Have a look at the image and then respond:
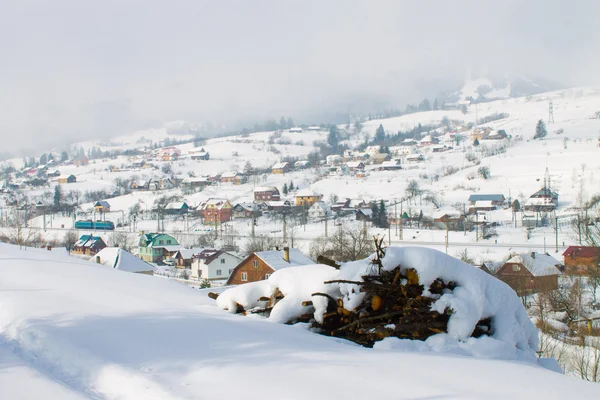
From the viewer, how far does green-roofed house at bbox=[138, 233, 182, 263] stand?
46.2m

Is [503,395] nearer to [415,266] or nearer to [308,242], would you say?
[415,266]

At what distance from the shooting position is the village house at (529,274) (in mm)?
29484

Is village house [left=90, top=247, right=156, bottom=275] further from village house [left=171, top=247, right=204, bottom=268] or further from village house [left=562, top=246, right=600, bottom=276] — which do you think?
village house [left=562, top=246, right=600, bottom=276]

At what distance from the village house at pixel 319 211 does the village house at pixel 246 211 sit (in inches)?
251

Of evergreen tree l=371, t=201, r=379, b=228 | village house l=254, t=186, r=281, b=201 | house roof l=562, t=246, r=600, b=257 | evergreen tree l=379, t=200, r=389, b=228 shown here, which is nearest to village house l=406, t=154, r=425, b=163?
village house l=254, t=186, r=281, b=201

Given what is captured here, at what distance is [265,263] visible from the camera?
27.8 meters

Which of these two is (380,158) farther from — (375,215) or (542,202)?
(375,215)

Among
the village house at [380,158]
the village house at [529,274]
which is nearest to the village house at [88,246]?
the village house at [529,274]

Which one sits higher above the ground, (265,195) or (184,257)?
(265,195)

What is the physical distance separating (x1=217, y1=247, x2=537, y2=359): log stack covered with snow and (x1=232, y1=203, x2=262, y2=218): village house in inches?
2423

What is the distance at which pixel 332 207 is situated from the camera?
6862 centimetres

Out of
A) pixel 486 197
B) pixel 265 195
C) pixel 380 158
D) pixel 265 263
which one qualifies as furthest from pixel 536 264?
pixel 380 158

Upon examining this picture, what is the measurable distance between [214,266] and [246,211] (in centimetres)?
3119

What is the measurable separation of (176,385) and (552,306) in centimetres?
2479
